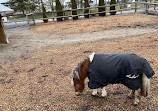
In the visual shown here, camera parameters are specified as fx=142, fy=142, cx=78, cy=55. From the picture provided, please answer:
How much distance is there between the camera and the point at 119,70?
255cm

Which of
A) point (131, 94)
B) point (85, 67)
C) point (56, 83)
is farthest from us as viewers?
point (56, 83)

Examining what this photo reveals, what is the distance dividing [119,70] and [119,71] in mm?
20

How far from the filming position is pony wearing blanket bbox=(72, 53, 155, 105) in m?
2.48

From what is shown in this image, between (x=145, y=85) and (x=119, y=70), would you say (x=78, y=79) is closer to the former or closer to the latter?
(x=119, y=70)

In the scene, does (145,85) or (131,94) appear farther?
(131,94)

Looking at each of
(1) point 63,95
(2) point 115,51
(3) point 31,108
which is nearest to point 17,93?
(3) point 31,108

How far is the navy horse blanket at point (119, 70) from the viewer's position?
2475mm

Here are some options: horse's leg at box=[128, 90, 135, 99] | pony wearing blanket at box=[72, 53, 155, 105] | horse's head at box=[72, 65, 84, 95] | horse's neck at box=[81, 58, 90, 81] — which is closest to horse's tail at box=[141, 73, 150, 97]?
pony wearing blanket at box=[72, 53, 155, 105]

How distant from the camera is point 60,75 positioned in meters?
4.27

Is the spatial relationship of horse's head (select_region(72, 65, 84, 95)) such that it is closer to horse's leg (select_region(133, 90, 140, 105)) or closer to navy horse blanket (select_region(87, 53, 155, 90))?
navy horse blanket (select_region(87, 53, 155, 90))

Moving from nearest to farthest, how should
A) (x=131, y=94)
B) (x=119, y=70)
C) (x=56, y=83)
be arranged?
(x=119, y=70) → (x=131, y=94) → (x=56, y=83)

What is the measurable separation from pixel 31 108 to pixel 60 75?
1402 millimetres

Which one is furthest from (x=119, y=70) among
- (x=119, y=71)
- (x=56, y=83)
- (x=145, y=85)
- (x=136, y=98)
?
(x=56, y=83)

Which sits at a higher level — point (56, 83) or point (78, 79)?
point (78, 79)
